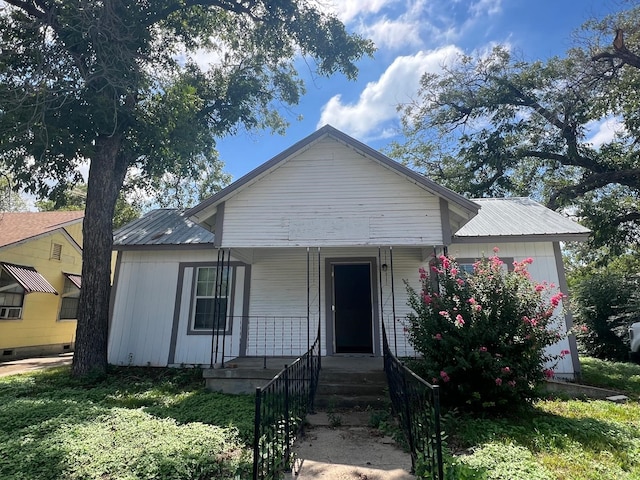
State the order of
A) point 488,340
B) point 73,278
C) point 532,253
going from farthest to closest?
point 73,278 → point 532,253 → point 488,340

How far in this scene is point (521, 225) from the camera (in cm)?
902

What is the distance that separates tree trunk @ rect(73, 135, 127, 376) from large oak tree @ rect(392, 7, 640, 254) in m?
14.6

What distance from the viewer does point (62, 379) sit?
25.0 ft

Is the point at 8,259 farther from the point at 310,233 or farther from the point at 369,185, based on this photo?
the point at 369,185

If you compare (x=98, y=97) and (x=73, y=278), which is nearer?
(x=98, y=97)

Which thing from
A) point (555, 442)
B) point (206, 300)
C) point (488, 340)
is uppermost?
point (206, 300)

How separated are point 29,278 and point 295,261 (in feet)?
33.8

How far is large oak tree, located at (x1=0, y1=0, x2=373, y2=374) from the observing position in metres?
7.91

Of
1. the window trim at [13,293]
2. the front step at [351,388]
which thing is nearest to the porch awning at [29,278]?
the window trim at [13,293]

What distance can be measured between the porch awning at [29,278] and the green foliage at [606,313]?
60.4 feet

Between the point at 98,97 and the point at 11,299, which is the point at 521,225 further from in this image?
the point at 11,299

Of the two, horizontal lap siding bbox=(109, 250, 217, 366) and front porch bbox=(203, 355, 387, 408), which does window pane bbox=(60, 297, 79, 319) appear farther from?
front porch bbox=(203, 355, 387, 408)

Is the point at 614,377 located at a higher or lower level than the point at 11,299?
lower

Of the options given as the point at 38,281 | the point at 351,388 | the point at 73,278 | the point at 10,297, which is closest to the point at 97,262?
the point at 351,388
